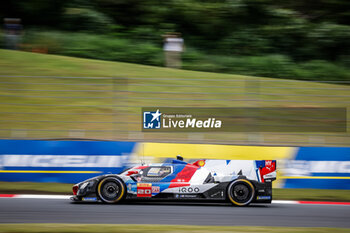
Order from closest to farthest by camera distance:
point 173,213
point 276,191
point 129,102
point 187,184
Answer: point 173,213 < point 187,184 < point 276,191 < point 129,102

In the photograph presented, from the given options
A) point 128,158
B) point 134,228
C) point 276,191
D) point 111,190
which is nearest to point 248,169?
point 276,191

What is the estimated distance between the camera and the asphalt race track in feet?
23.3

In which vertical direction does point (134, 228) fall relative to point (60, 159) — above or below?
below

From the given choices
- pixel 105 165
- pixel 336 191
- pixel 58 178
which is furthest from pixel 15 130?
pixel 336 191

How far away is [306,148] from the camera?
9961 mm

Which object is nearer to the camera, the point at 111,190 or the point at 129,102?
the point at 111,190

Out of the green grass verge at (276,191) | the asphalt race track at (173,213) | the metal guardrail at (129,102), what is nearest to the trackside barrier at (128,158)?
the green grass verge at (276,191)

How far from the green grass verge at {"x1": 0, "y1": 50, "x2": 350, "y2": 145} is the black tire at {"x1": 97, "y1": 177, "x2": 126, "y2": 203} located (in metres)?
2.58

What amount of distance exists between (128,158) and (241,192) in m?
2.66

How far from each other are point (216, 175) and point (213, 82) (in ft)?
12.8

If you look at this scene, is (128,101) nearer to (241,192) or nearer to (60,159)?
(60,159)

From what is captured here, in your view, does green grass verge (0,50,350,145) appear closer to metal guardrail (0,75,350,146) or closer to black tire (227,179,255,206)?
metal guardrail (0,75,350,146)

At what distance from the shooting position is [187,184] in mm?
8359

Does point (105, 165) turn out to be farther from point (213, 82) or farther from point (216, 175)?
point (213, 82)
